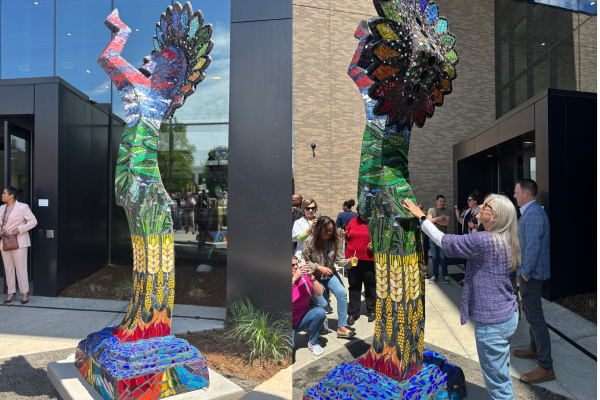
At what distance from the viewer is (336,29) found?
34.2ft

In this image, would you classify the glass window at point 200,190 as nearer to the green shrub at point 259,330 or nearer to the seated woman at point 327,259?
the green shrub at point 259,330

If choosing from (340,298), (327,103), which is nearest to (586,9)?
(327,103)

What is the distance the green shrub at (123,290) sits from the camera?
6.36m

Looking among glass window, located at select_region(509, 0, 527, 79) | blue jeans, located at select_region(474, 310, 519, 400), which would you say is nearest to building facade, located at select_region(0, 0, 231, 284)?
blue jeans, located at select_region(474, 310, 519, 400)

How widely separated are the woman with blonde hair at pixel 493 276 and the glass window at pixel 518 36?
991 centimetres

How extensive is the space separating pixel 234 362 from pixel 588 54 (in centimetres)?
883

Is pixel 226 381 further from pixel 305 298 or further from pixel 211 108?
pixel 211 108

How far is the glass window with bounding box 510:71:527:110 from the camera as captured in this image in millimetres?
10398

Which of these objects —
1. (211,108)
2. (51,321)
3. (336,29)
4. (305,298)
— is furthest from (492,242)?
(336,29)

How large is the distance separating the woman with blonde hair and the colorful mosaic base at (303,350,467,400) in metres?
0.33

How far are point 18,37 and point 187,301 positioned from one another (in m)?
6.80

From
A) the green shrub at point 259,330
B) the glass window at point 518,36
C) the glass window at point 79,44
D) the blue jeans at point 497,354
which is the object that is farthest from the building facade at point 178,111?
the glass window at point 518,36

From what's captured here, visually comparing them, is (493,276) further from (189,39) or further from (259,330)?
(189,39)

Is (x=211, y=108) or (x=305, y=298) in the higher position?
(x=211, y=108)
